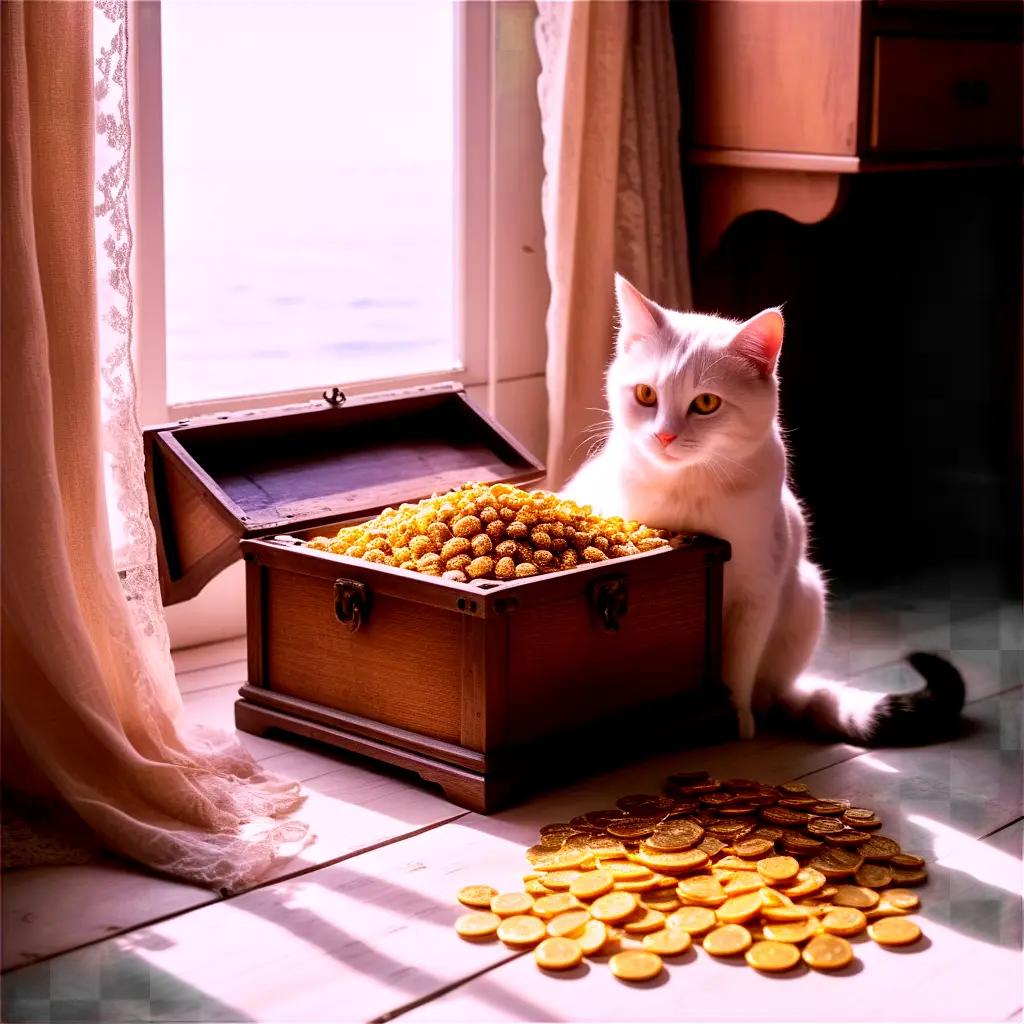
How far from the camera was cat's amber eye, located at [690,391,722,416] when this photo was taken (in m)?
1.81

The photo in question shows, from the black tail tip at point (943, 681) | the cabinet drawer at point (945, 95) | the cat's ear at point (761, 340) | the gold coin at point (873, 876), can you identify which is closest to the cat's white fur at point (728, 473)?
the cat's ear at point (761, 340)

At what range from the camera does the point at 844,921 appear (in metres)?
1.44

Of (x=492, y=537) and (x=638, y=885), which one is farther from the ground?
(x=492, y=537)

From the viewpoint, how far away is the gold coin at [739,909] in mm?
1440

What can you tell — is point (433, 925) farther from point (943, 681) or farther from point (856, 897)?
point (943, 681)

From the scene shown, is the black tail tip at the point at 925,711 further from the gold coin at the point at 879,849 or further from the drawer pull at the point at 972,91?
the drawer pull at the point at 972,91

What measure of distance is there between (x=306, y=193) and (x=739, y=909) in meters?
1.41

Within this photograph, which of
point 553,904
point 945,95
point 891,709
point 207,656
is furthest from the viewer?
point 945,95

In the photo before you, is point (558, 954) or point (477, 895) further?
point (477, 895)

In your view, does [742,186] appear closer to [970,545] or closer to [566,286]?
[566,286]

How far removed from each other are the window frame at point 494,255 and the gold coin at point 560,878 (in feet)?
3.16

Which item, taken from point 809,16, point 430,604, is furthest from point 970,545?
point 430,604

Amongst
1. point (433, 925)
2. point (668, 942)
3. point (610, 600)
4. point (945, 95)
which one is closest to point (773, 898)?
point (668, 942)

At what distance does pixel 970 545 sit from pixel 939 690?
1.00 m
